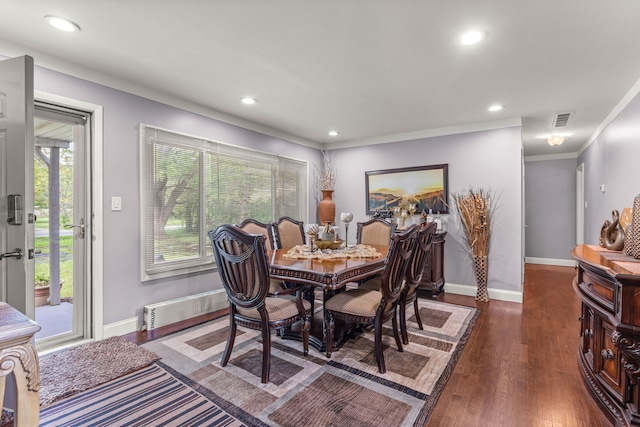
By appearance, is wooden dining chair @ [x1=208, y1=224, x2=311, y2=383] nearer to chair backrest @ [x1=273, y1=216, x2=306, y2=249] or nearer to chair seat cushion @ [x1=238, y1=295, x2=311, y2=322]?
chair seat cushion @ [x1=238, y1=295, x2=311, y2=322]

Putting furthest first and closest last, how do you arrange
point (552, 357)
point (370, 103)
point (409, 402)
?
point (370, 103)
point (552, 357)
point (409, 402)

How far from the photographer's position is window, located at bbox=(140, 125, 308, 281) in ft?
10.3

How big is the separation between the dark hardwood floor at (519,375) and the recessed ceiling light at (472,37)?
7.70 ft

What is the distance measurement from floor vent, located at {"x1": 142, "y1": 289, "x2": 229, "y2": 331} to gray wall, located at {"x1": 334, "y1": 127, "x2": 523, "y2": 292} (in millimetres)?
3193

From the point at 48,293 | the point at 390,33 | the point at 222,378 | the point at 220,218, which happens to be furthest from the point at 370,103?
the point at 48,293

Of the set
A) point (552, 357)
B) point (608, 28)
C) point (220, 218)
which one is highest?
point (608, 28)

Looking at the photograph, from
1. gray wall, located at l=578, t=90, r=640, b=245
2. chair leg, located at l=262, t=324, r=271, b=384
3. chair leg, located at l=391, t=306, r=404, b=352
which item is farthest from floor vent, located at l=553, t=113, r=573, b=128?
chair leg, located at l=262, t=324, r=271, b=384

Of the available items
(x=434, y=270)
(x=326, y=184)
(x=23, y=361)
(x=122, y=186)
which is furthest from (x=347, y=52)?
(x=326, y=184)

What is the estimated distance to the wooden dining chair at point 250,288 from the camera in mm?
2006

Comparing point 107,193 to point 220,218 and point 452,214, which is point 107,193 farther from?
point 452,214

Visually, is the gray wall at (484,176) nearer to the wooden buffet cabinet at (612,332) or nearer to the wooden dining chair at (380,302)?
the wooden buffet cabinet at (612,332)

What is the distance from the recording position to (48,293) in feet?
8.97

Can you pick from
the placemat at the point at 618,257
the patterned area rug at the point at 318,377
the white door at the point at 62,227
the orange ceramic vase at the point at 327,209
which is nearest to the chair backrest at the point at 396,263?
the patterned area rug at the point at 318,377

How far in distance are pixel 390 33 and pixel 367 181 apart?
3.23 m
